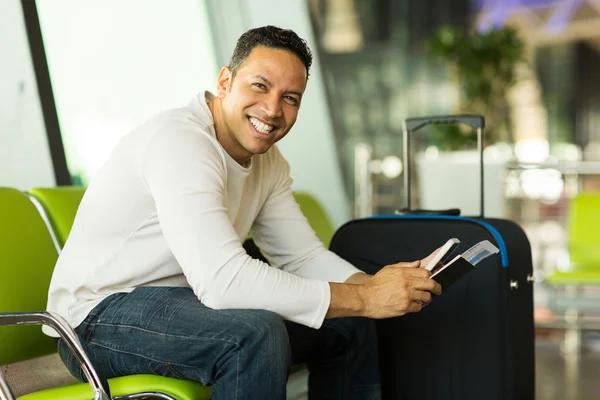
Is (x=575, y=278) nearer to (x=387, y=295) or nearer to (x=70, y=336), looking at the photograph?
(x=387, y=295)

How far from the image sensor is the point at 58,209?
7.43ft

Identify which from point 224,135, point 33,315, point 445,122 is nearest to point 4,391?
point 33,315

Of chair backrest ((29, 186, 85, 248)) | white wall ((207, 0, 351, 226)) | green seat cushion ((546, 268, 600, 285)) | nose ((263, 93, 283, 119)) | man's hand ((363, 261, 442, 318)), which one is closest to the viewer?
man's hand ((363, 261, 442, 318))

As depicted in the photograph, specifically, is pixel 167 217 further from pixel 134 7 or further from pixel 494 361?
pixel 134 7

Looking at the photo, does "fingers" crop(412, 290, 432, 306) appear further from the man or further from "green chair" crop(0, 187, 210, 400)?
"green chair" crop(0, 187, 210, 400)

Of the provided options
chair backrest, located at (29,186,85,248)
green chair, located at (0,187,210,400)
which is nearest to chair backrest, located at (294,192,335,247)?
chair backrest, located at (29,186,85,248)


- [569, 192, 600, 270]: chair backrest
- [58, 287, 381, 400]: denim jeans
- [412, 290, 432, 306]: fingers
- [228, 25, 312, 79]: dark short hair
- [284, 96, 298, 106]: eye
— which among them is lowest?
[569, 192, 600, 270]: chair backrest

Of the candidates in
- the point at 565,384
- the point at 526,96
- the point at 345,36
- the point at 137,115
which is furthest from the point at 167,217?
the point at 526,96

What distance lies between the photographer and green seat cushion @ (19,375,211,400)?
1715mm

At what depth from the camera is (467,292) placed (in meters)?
2.20

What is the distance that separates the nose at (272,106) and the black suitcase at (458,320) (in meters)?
0.64

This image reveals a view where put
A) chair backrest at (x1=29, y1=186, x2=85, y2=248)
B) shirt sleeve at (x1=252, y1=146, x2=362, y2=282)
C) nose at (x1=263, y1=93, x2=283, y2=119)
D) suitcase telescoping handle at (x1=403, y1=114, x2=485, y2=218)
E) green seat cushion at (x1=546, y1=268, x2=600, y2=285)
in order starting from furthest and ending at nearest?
1. green seat cushion at (x1=546, y1=268, x2=600, y2=285)
2. suitcase telescoping handle at (x1=403, y1=114, x2=485, y2=218)
3. chair backrest at (x1=29, y1=186, x2=85, y2=248)
4. shirt sleeve at (x1=252, y1=146, x2=362, y2=282)
5. nose at (x1=263, y1=93, x2=283, y2=119)

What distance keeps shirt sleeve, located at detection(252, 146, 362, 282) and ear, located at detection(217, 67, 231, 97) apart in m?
0.29

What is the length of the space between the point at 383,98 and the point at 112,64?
5330 mm
